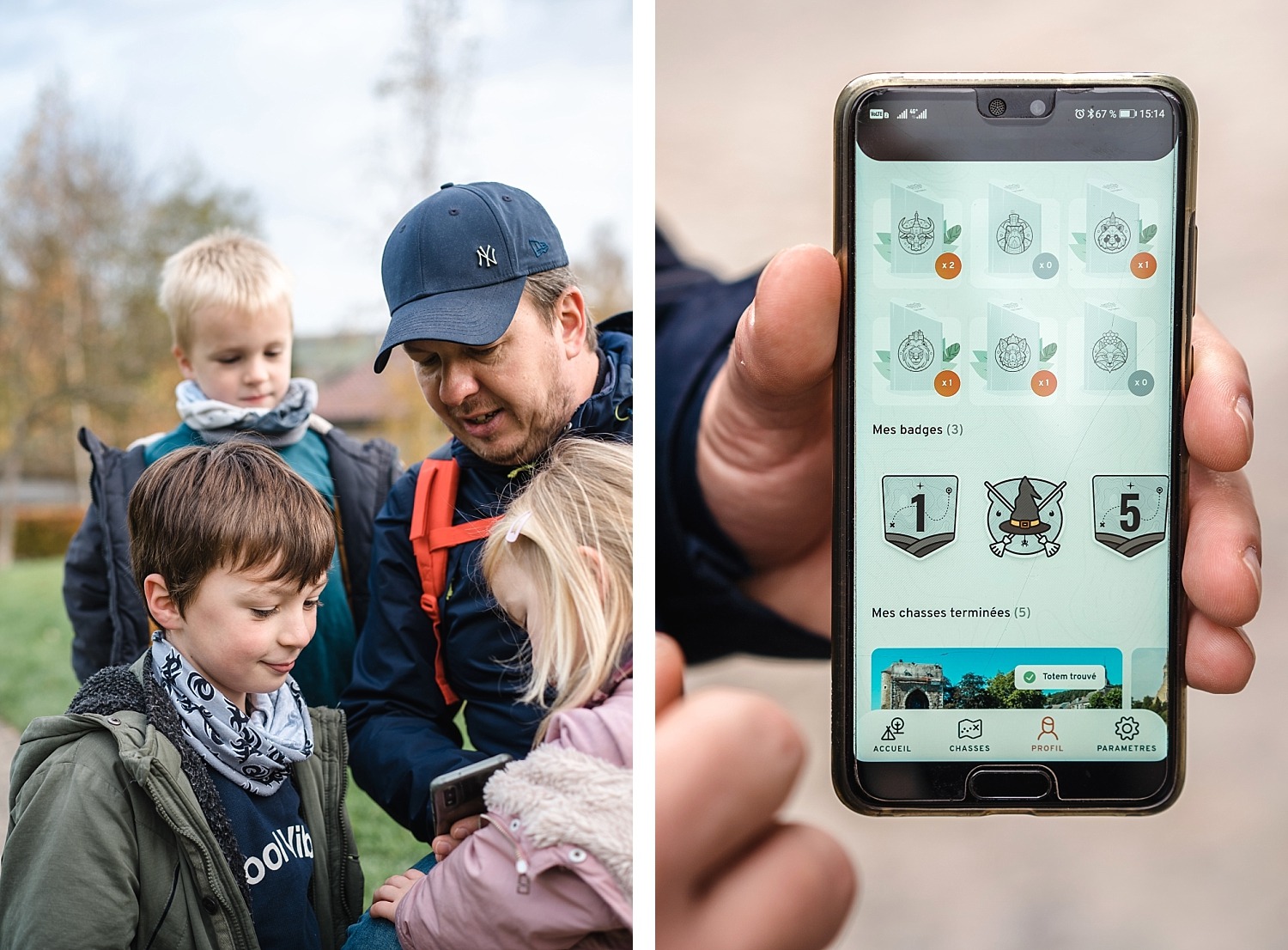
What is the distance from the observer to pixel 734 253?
62cm

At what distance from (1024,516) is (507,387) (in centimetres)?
29

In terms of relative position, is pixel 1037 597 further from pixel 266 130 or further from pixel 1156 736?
pixel 266 130

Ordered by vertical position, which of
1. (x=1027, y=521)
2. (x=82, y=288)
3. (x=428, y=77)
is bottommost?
(x=1027, y=521)

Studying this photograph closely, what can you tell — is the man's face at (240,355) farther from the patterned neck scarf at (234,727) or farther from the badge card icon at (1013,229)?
the badge card icon at (1013,229)

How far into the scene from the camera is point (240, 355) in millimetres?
500

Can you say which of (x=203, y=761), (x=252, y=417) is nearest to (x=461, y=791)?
(x=203, y=761)

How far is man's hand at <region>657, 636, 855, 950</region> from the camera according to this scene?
1.61 feet

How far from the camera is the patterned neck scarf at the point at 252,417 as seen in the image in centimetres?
48

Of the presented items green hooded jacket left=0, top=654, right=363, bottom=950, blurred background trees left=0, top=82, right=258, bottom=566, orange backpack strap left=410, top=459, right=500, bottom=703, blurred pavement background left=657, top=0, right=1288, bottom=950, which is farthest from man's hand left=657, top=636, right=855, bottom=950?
blurred background trees left=0, top=82, right=258, bottom=566

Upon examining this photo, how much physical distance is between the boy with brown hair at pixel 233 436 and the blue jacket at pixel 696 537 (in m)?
0.21

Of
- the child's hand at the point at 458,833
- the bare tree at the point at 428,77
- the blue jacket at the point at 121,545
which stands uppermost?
the bare tree at the point at 428,77

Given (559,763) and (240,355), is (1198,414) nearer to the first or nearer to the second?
(559,763)

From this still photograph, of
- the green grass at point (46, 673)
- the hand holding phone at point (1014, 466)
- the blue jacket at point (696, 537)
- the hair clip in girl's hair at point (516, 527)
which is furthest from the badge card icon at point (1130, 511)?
the green grass at point (46, 673)

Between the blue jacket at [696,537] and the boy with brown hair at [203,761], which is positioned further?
the blue jacket at [696,537]
